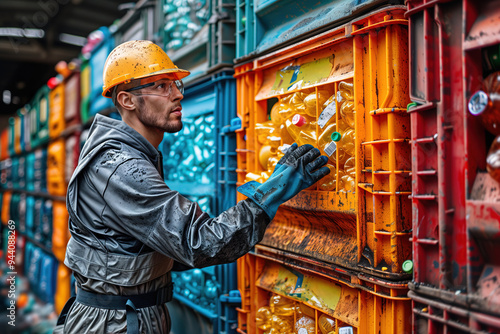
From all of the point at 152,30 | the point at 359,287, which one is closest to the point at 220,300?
the point at 359,287

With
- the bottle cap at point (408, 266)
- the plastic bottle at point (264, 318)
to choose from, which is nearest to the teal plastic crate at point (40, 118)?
the plastic bottle at point (264, 318)

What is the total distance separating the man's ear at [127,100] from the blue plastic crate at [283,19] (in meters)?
0.98

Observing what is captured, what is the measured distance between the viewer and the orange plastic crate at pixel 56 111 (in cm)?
809

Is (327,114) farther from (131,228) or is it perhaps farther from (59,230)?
(59,230)

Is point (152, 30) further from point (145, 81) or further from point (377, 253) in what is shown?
point (377, 253)

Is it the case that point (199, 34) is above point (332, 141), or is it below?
above

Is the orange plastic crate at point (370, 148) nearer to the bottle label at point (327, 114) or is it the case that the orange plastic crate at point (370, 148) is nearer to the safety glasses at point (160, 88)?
the bottle label at point (327, 114)

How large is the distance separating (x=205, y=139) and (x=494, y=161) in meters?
2.74

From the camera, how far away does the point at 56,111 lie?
27.5ft

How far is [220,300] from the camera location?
134 inches

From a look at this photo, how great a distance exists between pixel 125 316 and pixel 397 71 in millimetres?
2022

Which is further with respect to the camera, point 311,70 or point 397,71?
point 311,70

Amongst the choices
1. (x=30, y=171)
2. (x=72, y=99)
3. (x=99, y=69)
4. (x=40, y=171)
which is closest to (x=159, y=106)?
(x=99, y=69)

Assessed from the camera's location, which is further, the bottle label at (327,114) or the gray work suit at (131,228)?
the bottle label at (327,114)
